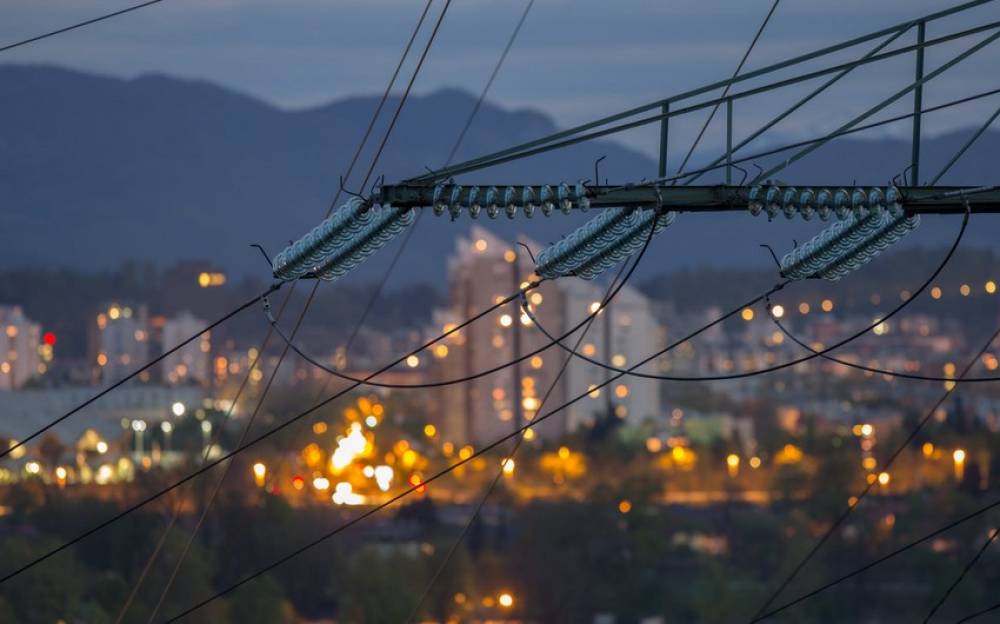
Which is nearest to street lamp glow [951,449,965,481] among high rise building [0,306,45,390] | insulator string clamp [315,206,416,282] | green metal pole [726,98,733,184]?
high rise building [0,306,45,390]

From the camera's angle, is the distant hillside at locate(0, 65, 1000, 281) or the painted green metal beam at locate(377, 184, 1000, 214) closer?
the painted green metal beam at locate(377, 184, 1000, 214)

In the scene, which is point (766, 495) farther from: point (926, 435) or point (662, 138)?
point (662, 138)

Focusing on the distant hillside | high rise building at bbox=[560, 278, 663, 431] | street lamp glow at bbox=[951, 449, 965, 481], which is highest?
the distant hillside

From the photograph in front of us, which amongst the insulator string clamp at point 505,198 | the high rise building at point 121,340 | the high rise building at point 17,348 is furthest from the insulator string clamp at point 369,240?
the high rise building at point 121,340

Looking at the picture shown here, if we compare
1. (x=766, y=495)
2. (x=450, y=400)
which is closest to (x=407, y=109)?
(x=450, y=400)

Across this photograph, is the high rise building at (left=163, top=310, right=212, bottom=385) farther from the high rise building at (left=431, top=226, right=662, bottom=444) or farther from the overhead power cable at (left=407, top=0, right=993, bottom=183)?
the overhead power cable at (left=407, top=0, right=993, bottom=183)

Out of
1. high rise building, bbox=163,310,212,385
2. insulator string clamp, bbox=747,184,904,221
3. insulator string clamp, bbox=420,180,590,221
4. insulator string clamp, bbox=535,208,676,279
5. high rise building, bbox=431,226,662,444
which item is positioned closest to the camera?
insulator string clamp, bbox=420,180,590,221
